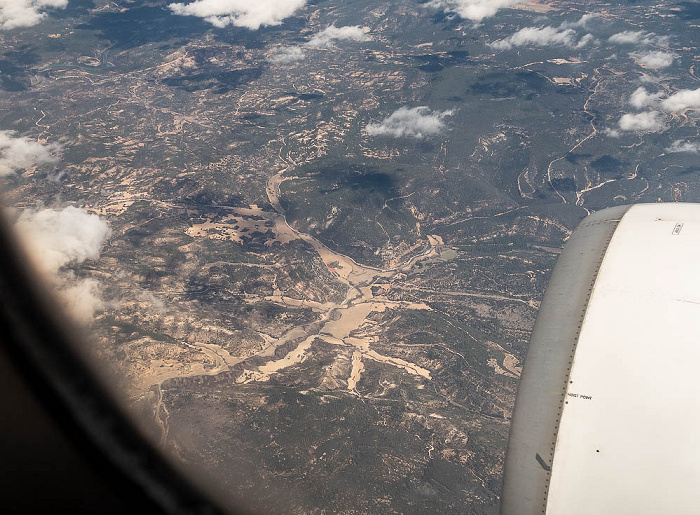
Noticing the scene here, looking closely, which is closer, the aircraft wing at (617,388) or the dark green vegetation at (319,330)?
the aircraft wing at (617,388)

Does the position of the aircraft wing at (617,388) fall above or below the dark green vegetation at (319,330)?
above

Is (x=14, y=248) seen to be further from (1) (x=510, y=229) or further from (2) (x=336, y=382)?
(1) (x=510, y=229)

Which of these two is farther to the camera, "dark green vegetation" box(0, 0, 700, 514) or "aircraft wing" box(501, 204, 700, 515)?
"dark green vegetation" box(0, 0, 700, 514)

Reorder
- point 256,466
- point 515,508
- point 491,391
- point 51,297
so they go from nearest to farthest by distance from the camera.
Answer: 1. point 51,297
2. point 515,508
3. point 256,466
4. point 491,391

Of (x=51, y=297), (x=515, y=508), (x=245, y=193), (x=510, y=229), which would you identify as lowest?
(x=510, y=229)

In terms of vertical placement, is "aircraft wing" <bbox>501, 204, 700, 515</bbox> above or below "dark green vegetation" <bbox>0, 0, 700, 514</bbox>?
above

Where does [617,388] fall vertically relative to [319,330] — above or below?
above

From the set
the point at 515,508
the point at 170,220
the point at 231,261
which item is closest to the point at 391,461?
the point at 515,508

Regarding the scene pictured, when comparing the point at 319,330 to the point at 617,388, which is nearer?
the point at 617,388
